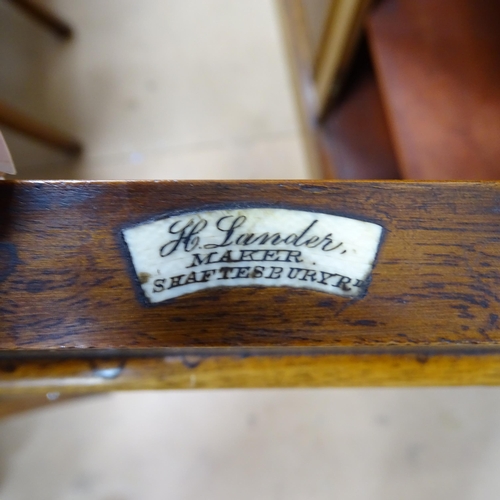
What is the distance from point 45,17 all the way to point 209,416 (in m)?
0.90

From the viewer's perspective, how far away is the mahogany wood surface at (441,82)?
1.87 feet

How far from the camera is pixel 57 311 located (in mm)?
306

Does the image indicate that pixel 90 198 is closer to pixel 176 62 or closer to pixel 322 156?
pixel 322 156

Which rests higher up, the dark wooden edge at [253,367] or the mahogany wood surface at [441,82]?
the mahogany wood surface at [441,82]

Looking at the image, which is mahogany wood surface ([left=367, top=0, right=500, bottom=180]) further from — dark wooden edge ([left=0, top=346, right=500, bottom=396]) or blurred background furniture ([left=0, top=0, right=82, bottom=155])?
blurred background furniture ([left=0, top=0, right=82, bottom=155])

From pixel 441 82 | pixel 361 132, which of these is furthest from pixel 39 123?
pixel 441 82

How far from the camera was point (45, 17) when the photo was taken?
90cm

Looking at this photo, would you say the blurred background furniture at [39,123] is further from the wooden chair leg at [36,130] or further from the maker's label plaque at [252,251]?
the maker's label plaque at [252,251]

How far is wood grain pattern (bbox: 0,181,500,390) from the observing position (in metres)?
0.30

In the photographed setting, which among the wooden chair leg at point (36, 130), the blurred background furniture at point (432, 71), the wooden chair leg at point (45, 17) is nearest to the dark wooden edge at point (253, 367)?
the blurred background furniture at point (432, 71)

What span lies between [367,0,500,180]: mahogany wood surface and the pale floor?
338 mm

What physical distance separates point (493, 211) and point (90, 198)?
301 millimetres

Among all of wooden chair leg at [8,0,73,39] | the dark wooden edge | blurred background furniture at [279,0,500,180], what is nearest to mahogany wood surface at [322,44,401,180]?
blurred background furniture at [279,0,500,180]

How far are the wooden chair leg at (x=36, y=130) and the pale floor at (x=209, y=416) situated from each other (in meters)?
0.04
